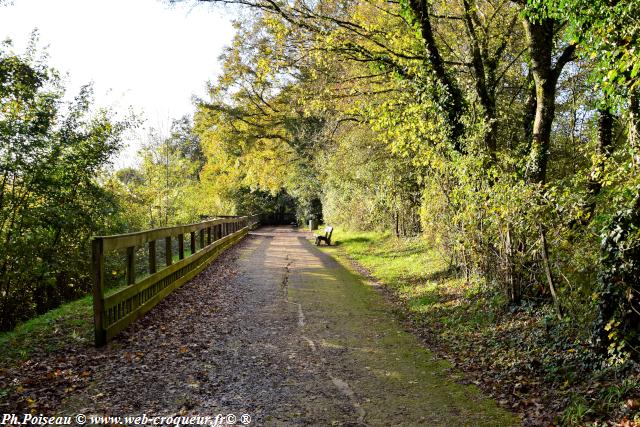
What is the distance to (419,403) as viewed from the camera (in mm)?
4555

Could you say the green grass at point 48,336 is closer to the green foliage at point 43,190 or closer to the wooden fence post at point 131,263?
the wooden fence post at point 131,263

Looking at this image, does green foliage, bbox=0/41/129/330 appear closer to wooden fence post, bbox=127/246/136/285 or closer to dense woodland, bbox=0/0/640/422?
dense woodland, bbox=0/0/640/422

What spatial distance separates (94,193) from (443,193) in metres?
8.72

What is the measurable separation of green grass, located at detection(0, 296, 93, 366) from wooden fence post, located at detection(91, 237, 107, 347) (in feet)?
0.96

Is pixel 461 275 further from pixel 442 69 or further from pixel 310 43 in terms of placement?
pixel 310 43

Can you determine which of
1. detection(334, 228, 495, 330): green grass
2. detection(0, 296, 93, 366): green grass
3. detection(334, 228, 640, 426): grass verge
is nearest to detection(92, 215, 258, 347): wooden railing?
detection(0, 296, 93, 366): green grass

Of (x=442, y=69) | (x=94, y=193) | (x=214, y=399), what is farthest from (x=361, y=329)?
(x=94, y=193)

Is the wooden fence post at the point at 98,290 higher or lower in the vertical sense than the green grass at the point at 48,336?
higher

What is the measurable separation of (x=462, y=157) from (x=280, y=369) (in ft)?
17.2

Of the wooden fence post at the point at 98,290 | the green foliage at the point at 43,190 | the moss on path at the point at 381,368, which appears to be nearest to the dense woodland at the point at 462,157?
the green foliage at the point at 43,190

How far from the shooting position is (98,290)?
228 inches

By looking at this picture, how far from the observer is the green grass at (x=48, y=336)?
5.59m

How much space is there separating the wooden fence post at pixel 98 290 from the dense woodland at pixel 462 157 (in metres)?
4.67

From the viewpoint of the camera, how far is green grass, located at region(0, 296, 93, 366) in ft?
18.3
